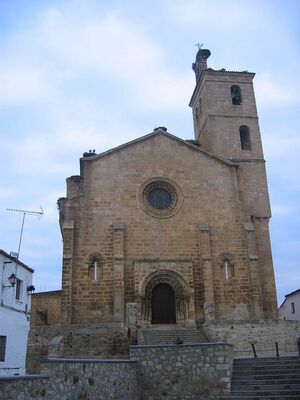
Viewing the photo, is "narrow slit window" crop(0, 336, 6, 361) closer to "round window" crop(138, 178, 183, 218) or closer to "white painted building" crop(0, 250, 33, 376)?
"white painted building" crop(0, 250, 33, 376)

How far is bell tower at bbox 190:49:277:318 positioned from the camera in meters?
25.2

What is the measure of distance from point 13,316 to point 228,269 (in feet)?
37.2

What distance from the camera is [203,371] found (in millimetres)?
13320

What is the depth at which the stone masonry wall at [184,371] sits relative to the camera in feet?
43.1

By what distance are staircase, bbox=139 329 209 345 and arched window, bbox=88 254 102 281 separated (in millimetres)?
3820

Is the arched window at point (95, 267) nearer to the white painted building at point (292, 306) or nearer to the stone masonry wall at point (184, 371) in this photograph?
the stone masonry wall at point (184, 371)

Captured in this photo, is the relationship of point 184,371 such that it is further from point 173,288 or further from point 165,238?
point 165,238

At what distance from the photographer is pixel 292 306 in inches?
1476

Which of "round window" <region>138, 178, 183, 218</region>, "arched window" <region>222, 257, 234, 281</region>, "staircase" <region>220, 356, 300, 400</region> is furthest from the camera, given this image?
"round window" <region>138, 178, 183, 218</region>

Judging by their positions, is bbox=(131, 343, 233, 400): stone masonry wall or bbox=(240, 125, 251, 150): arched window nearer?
bbox=(131, 343, 233, 400): stone masonry wall

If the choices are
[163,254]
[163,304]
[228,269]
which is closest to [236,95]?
[228,269]

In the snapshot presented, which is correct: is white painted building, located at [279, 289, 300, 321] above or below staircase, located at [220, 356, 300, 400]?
above

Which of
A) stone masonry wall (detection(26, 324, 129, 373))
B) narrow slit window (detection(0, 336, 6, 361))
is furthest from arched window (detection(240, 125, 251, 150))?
narrow slit window (detection(0, 336, 6, 361))

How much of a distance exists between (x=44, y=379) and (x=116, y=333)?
36.0ft
